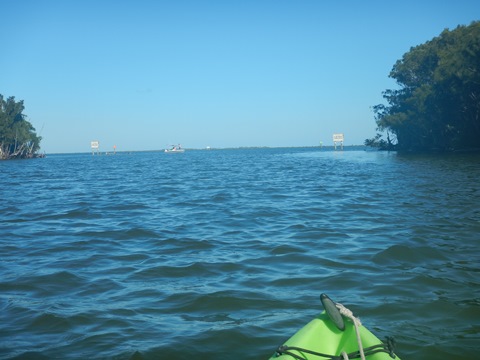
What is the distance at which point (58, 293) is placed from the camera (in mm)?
5691

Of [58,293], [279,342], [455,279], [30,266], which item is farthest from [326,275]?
[30,266]

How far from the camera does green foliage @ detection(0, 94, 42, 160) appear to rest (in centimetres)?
8425

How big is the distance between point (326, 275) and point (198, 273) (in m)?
2.06

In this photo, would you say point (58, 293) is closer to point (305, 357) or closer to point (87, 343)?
point (87, 343)

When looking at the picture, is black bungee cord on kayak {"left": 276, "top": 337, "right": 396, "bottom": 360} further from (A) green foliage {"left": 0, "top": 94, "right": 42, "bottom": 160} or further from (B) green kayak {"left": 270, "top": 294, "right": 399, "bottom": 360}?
(A) green foliage {"left": 0, "top": 94, "right": 42, "bottom": 160}

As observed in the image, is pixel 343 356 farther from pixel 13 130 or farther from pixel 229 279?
pixel 13 130

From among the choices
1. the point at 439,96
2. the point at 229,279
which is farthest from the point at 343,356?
the point at 439,96

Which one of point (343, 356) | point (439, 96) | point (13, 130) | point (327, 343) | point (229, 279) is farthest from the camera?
point (13, 130)

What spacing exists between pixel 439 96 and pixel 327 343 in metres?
52.6

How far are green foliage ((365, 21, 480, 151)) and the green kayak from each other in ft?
153

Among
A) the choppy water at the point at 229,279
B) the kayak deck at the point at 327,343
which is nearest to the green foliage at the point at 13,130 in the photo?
the choppy water at the point at 229,279

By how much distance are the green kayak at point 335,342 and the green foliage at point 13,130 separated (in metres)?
94.3

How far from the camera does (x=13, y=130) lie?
8619 centimetres

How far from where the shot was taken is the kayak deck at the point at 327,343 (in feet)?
10.2
